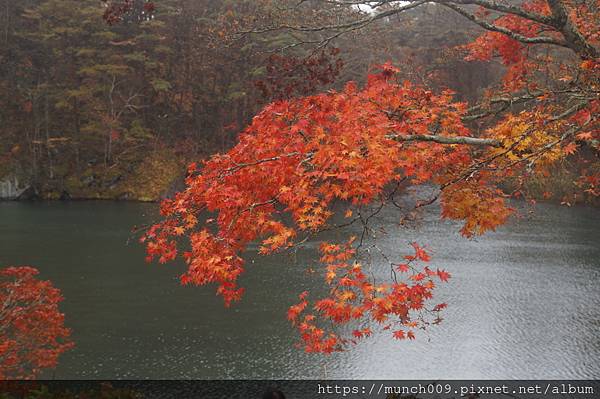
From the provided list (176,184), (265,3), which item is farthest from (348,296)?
(176,184)

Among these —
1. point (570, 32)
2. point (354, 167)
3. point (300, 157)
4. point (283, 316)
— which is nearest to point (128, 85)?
point (283, 316)

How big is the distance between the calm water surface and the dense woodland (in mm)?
13548

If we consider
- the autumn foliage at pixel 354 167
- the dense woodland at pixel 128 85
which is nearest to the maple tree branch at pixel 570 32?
the autumn foliage at pixel 354 167

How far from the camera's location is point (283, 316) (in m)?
11.7

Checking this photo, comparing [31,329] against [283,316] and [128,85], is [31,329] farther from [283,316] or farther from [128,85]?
[128,85]

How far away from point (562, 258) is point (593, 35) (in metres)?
12.3

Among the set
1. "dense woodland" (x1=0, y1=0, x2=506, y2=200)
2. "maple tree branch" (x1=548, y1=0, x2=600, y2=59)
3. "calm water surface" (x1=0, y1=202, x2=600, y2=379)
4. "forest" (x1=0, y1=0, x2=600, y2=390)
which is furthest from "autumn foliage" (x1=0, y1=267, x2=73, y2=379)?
"dense woodland" (x1=0, y1=0, x2=506, y2=200)

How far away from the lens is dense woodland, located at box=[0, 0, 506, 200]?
107 feet

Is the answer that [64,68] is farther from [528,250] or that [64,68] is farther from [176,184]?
[528,250]

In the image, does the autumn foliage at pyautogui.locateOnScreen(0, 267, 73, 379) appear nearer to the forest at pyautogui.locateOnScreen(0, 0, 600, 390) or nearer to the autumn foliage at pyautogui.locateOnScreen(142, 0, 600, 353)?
the forest at pyautogui.locateOnScreen(0, 0, 600, 390)

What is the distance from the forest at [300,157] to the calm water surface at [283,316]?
17 centimetres

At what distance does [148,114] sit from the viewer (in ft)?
125

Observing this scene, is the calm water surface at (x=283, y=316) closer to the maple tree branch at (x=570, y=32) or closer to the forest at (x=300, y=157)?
the forest at (x=300, y=157)

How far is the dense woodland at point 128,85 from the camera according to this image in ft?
A: 107
